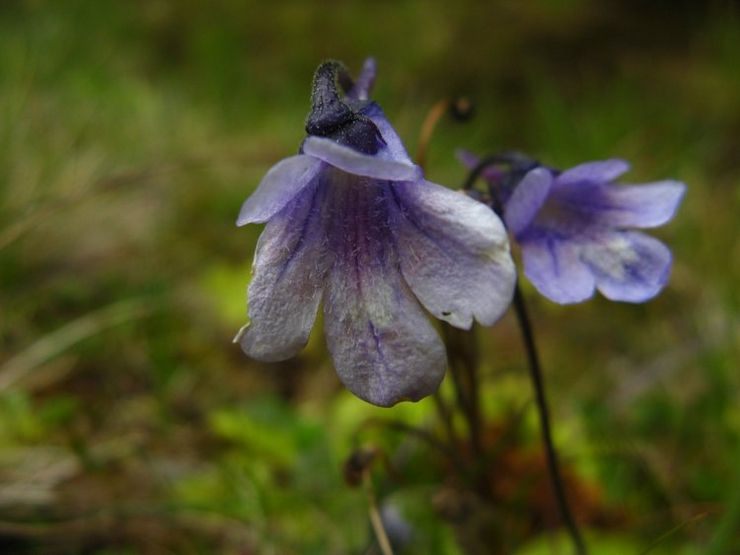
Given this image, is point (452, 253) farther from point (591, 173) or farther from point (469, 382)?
point (469, 382)

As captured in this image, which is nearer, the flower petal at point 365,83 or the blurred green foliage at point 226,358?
the flower petal at point 365,83

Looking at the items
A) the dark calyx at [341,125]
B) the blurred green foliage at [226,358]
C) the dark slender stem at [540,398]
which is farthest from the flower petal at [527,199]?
the blurred green foliage at [226,358]

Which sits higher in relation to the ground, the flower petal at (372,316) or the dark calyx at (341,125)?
Answer: the dark calyx at (341,125)

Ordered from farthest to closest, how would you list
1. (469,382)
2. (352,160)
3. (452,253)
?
(469,382) → (452,253) → (352,160)

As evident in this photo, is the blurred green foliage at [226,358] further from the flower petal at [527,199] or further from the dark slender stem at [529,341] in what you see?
the flower petal at [527,199]

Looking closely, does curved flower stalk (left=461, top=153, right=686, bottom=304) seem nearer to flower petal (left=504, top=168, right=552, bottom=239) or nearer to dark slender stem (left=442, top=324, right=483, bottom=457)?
flower petal (left=504, top=168, right=552, bottom=239)

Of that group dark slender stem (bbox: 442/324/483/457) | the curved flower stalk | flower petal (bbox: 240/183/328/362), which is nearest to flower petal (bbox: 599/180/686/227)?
the curved flower stalk

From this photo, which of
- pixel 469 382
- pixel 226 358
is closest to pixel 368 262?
pixel 469 382

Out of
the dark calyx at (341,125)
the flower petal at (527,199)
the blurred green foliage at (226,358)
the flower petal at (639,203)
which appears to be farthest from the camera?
the blurred green foliage at (226,358)
